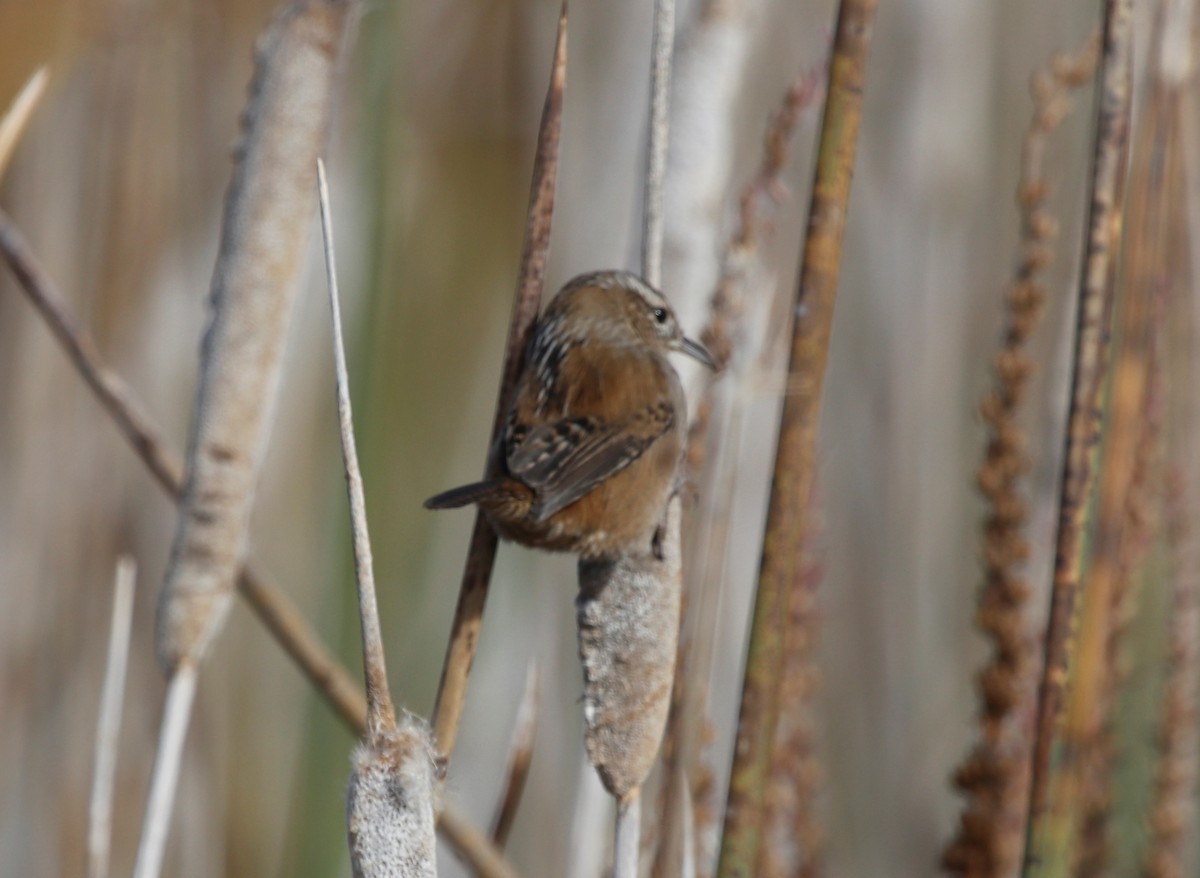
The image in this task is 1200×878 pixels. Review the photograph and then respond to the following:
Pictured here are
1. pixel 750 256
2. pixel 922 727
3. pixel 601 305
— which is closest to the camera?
pixel 750 256

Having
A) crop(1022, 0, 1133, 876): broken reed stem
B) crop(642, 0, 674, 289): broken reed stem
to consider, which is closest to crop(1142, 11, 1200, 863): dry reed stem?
crop(1022, 0, 1133, 876): broken reed stem

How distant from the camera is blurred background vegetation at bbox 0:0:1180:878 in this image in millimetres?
2066

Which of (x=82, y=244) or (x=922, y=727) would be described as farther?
(x=922, y=727)

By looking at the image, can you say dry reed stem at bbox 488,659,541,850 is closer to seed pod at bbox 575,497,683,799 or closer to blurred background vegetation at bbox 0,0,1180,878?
blurred background vegetation at bbox 0,0,1180,878

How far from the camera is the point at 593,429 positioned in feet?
5.23

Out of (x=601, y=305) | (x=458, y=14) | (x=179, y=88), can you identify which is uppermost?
(x=458, y=14)

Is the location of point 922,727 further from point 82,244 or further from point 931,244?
point 82,244

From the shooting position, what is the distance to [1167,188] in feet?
5.25

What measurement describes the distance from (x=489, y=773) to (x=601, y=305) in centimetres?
113

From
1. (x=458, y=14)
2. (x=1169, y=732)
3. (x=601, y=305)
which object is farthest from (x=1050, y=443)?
(x=458, y=14)

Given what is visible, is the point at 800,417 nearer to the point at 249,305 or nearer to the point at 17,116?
the point at 249,305

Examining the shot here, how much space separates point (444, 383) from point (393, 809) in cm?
161

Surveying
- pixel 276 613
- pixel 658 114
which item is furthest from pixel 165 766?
pixel 658 114

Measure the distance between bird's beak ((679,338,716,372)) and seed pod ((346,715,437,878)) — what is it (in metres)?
0.80
